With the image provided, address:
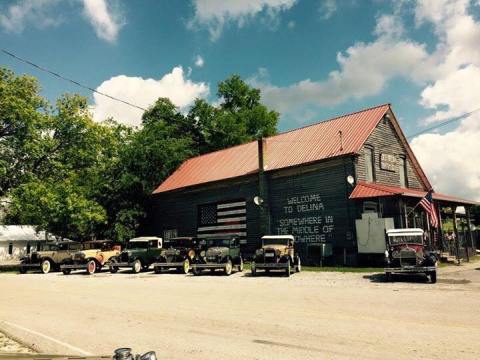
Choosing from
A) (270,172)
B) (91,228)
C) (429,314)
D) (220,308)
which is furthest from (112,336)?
(91,228)

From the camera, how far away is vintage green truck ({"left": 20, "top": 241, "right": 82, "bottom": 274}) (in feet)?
83.3

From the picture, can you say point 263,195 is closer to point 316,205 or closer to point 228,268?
point 316,205

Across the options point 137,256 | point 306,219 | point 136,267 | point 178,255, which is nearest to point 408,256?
point 306,219

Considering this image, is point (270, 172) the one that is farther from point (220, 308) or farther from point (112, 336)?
point (112, 336)

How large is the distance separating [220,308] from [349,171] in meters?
15.5

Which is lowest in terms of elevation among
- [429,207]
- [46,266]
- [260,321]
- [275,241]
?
[260,321]

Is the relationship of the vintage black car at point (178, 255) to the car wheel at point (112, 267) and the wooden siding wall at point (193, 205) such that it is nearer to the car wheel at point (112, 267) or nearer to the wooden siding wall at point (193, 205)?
the car wheel at point (112, 267)

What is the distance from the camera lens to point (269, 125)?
5091 centimetres

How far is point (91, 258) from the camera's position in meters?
24.1

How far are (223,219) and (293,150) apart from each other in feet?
23.7

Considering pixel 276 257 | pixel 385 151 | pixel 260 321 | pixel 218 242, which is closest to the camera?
pixel 260 321

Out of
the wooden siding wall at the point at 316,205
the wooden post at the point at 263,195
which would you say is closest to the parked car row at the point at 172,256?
the wooden post at the point at 263,195

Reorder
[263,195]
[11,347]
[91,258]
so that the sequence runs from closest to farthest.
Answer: [11,347] → [91,258] → [263,195]

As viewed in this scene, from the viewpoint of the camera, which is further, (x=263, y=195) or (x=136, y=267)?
(x=263, y=195)
